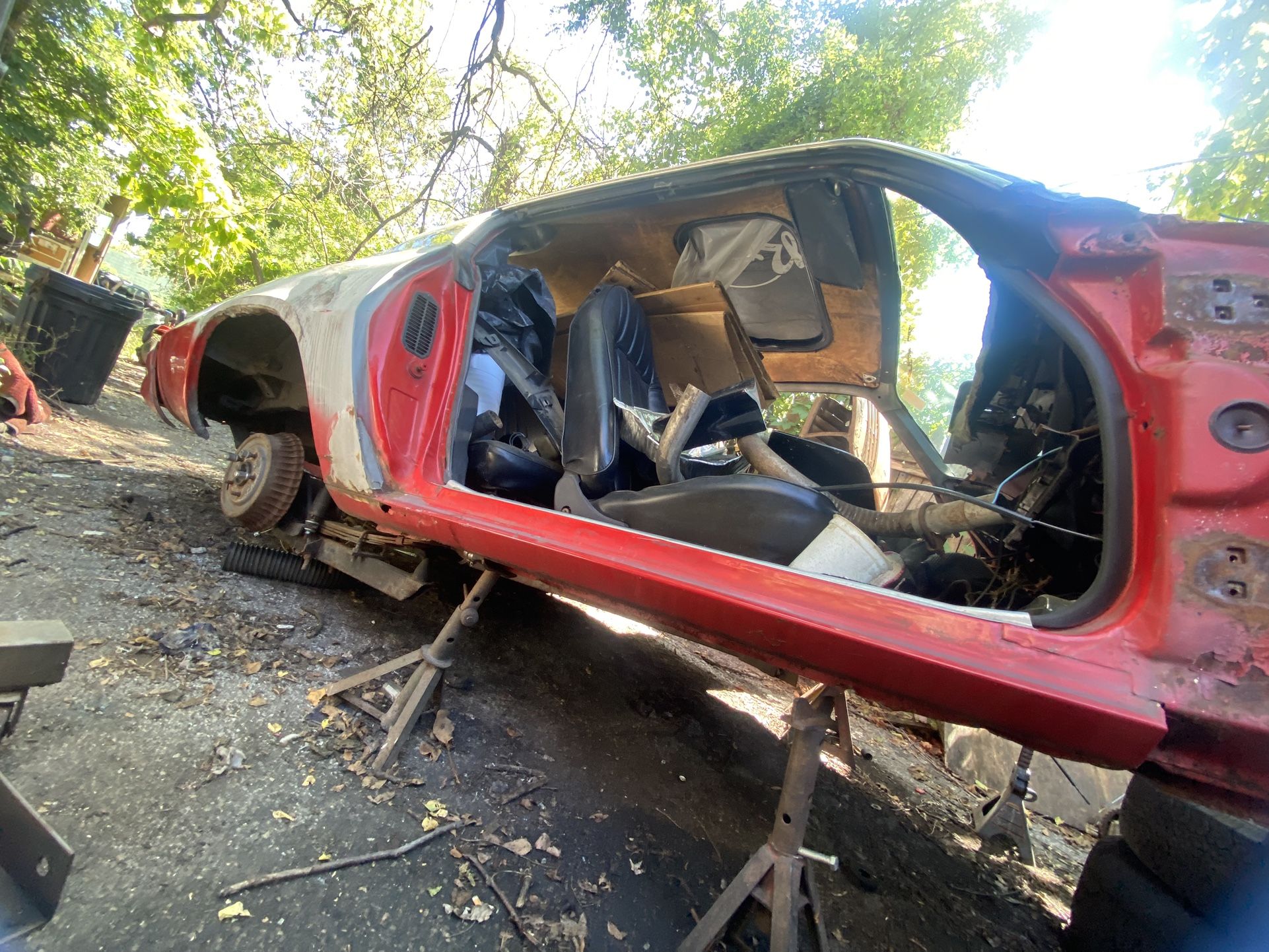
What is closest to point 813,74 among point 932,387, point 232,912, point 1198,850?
point 1198,850

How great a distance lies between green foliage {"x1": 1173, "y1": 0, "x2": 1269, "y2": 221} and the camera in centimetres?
374

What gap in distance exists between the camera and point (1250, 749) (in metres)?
0.88

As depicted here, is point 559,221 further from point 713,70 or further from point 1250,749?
point 713,70

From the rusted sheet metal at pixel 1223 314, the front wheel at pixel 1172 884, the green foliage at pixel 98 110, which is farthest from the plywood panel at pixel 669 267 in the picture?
the green foliage at pixel 98 110

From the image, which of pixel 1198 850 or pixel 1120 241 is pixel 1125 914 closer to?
pixel 1198 850

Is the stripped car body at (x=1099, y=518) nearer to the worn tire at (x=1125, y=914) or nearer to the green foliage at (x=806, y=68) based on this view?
the worn tire at (x=1125, y=914)

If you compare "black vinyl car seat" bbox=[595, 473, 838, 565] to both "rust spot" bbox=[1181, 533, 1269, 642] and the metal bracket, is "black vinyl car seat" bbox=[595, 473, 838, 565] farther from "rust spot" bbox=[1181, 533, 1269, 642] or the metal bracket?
the metal bracket

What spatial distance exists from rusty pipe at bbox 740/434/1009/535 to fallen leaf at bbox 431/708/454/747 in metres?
1.26

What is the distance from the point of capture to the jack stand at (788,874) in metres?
1.24

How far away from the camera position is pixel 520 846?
4.88 feet

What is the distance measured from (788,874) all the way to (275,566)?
2345 mm

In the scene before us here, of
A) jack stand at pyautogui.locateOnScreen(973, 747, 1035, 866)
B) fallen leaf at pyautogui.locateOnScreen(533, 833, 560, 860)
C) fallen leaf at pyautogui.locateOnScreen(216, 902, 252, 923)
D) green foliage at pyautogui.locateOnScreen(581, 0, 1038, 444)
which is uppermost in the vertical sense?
green foliage at pyautogui.locateOnScreen(581, 0, 1038, 444)

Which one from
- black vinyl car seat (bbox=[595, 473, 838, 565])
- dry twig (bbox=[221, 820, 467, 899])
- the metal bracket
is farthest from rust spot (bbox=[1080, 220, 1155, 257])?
dry twig (bbox=[221, 820, 467, 899])

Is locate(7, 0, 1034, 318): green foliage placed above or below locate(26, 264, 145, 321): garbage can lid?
above
